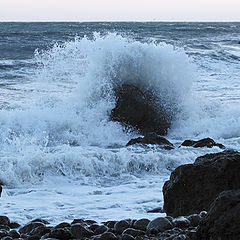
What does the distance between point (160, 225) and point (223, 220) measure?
3.67 ft

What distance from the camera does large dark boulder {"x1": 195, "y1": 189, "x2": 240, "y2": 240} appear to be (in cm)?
254

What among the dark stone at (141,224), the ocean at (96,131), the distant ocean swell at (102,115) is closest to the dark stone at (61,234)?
the dark stone at (141,224)

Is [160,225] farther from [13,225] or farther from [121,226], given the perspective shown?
[13,225]

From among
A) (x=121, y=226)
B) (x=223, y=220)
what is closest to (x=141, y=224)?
(x=121, y=226)

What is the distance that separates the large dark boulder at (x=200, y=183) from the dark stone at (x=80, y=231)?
2.89 feet

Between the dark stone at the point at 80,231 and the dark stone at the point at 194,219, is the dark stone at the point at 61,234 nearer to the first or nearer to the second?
the dark stone at the point at 80,231

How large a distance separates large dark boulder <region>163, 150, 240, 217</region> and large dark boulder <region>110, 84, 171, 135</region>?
4306mm

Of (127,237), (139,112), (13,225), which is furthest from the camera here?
(139,112)

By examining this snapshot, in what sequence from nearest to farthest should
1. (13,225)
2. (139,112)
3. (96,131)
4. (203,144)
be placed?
(13,225)
(203,144)
(96,131)
(139,112)

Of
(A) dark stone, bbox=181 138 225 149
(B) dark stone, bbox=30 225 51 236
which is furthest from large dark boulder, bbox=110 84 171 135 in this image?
(B) dark stone, bbox=30 225 51 236

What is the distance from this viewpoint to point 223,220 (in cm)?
260

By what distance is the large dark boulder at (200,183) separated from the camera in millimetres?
4180

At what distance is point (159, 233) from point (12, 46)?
21.5 meters

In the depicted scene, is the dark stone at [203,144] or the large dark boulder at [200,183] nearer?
the large dark boulder at [200,183]
